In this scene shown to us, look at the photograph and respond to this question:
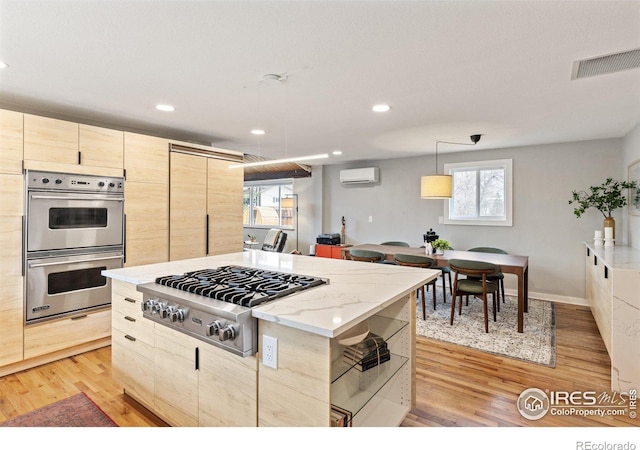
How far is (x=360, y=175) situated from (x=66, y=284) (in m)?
4.70

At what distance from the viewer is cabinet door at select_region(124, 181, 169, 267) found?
330 cm

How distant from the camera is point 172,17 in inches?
63.7

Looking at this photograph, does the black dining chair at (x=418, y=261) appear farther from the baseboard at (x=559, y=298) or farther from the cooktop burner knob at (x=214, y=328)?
the cooktop burner knob at (x=214, y=328)

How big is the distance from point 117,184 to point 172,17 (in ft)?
6.85

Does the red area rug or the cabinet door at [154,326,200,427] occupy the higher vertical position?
the cabinet door at [154,326,200,427]

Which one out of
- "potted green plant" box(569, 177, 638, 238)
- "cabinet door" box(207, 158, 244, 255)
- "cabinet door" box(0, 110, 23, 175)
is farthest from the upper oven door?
"potted green plant" box(569, 177, 638, 238)

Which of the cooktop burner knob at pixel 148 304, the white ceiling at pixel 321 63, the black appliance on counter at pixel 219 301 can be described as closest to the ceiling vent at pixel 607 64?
the white ceiling at pixel 321 63

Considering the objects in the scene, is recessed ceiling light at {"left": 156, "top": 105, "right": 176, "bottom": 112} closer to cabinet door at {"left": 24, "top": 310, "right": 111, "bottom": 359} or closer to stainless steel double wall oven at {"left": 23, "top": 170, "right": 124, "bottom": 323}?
stainless steel double wall oven at {"left": 23, "top": 170, "right": 124, "bottom": 323}

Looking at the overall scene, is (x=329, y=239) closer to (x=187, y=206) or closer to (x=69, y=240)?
(x=187, y=206)

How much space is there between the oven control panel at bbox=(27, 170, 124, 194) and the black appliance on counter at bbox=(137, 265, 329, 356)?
162 cm

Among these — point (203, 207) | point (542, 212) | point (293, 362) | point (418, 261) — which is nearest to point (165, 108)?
point (203, 207)

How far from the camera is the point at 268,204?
848 cm

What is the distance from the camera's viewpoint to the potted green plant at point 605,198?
3973 millimetres

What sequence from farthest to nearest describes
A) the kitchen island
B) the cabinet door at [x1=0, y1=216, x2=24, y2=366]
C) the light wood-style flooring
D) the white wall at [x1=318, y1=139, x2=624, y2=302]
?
the white wall at [x1=318, y1=139, x2=624, y2=302], the cabinet door at [x1=0, y1=216, x2=24, y2=366], the light wood-style flooring, the kitchen island
